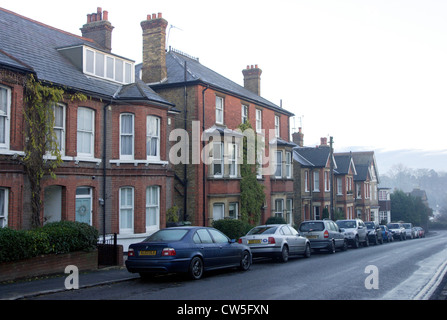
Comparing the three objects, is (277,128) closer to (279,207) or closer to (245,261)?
(279,207)

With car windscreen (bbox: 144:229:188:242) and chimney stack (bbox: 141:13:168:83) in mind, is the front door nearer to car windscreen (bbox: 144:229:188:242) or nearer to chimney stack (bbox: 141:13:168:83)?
car windscreen (bbox: 144:229:188:242)

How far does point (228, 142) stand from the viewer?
88.1ft

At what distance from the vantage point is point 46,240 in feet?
46.3

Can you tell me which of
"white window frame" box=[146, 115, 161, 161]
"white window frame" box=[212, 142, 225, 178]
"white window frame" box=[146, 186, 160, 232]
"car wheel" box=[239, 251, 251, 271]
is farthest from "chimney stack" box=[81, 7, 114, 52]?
"car wheel" box=[239, 251, 251, 271]

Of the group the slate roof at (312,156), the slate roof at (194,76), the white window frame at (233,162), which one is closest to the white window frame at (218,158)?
the white window frame at (233,162)

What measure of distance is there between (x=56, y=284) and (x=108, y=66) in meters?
12.7

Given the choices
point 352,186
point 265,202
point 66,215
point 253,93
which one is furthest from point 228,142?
point 352,186

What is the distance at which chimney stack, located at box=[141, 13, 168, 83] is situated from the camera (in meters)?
26.0

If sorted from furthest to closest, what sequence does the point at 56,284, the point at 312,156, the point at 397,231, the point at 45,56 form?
the point at 312,156, the point at 397,231, the point at 45,56, the point at 56,284

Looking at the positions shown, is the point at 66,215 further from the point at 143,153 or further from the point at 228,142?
the point at 228,142

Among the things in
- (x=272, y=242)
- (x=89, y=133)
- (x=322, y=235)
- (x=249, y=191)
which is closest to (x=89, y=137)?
(x=89, y=133)
